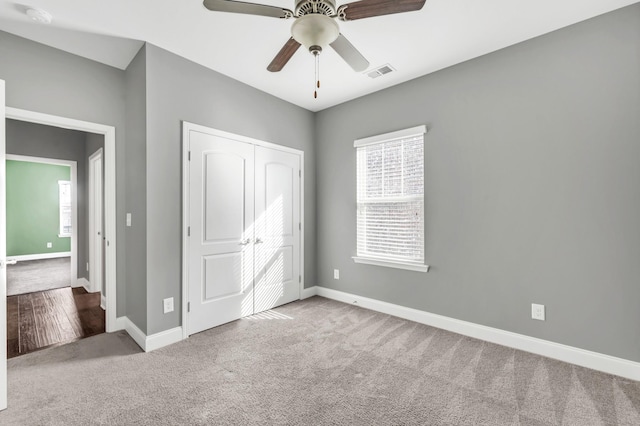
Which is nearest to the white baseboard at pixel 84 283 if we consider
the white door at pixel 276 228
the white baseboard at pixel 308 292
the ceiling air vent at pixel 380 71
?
the white door at pixel 276 228

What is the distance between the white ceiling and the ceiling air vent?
8cm

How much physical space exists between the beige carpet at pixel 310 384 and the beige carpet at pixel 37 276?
9.73 feet

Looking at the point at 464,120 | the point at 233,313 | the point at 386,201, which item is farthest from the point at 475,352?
the point at 233,313

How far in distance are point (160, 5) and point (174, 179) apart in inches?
54.5

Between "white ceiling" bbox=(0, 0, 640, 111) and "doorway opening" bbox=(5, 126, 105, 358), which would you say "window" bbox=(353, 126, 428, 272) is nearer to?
"white ceiling" bbox=(0, 0, 640, 111)

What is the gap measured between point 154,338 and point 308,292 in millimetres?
2062

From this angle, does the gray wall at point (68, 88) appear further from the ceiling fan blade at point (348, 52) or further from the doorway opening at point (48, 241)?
the ceiling fan blade at point (348, 52)

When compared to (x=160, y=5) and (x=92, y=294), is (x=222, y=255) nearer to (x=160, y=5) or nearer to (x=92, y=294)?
(x=160, y=5)

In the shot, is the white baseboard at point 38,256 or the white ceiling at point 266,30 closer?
the white ceiling at point 266,30

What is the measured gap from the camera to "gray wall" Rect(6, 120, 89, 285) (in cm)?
439

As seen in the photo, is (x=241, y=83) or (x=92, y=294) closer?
(x=241, y=83)

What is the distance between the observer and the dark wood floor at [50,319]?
2.78m

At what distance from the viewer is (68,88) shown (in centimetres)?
272

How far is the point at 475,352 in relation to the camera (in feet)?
8.37
